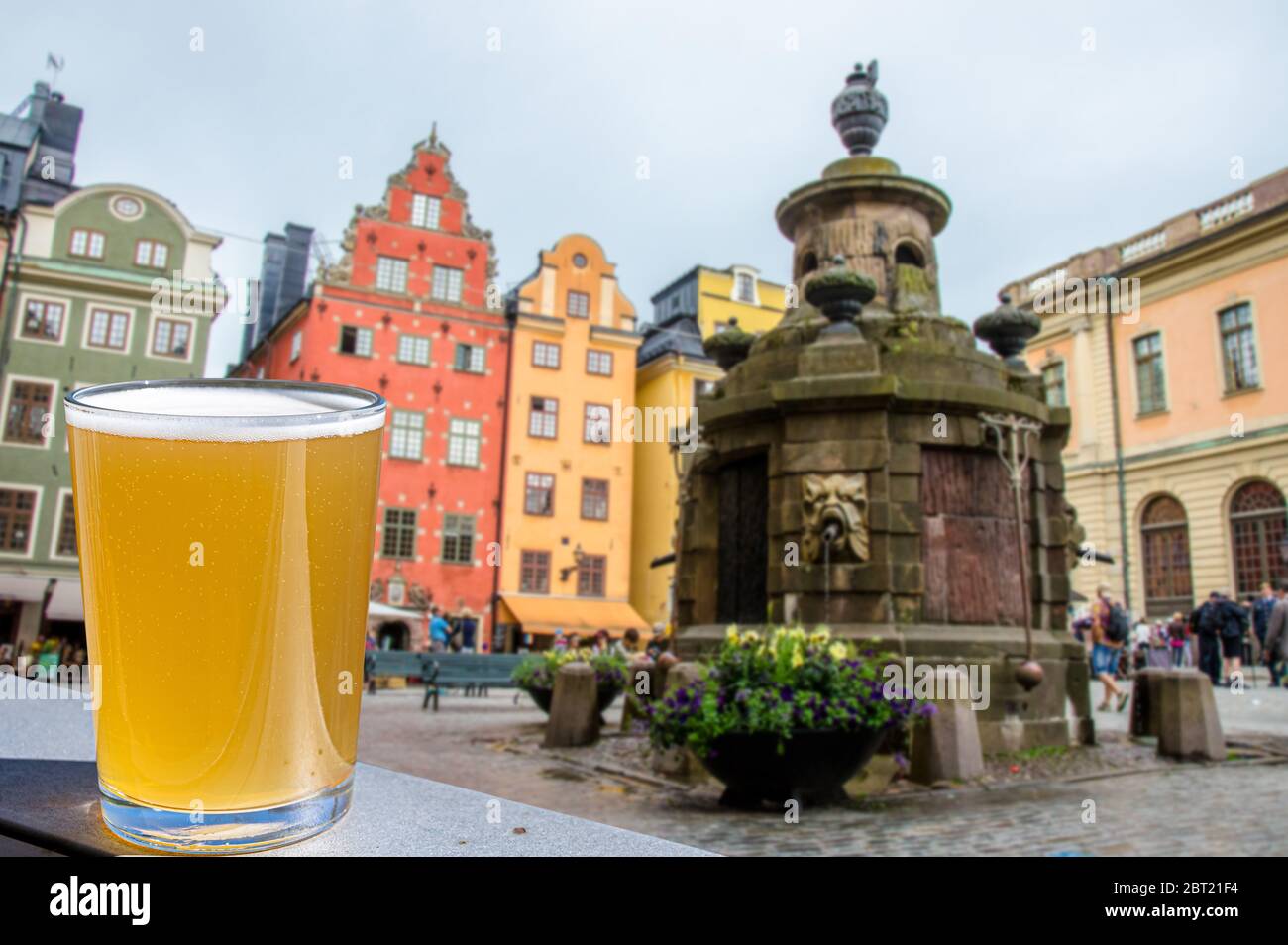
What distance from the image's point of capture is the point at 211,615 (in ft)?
2.87

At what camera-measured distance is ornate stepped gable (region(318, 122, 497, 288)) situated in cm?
3055

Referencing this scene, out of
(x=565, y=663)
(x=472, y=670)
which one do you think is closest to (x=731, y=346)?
(x=565, y=663)

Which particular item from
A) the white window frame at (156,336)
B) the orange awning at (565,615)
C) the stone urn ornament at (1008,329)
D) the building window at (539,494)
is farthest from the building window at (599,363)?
the stone urn ornament at (1008,329)

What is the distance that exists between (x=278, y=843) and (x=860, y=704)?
6.76m

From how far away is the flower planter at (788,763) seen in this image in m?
7.13

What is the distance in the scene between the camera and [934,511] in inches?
394

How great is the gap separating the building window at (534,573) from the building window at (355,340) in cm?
803

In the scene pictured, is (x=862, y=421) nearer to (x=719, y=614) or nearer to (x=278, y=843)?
(x=719, y=614)

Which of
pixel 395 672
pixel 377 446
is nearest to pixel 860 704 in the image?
pixel 377 446

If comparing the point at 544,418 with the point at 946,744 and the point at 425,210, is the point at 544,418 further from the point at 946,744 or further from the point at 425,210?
the point at 946,744

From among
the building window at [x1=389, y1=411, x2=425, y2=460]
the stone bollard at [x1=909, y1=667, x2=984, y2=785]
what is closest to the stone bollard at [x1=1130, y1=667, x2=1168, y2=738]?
the stone bollard at [x1=909, y1=667, x2=984, y2=785]

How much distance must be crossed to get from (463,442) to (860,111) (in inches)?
858

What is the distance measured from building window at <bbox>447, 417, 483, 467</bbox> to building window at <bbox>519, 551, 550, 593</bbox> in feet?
11.4

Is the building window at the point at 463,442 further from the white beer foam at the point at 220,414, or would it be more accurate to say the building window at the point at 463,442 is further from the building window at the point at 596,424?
the white beer foam at the point at 220,414
